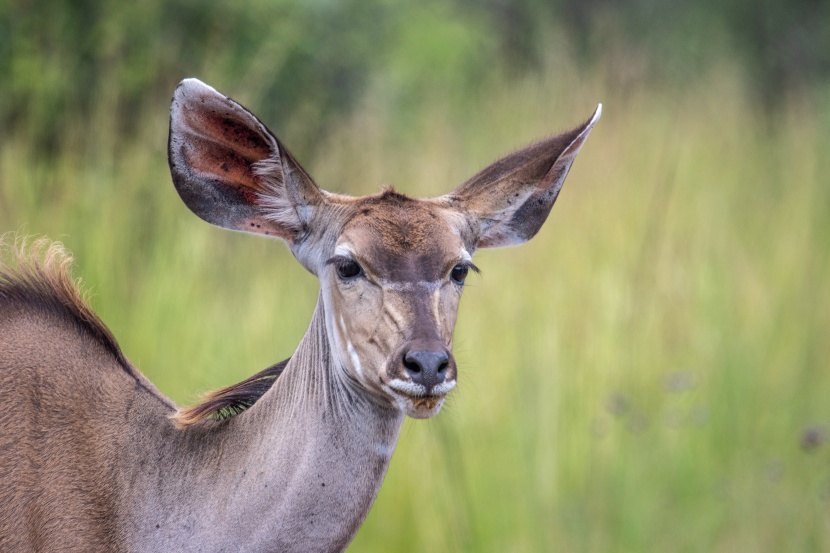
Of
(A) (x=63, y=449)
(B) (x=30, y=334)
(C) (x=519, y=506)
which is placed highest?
(B) (x=30, y=334)

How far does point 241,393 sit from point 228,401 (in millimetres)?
65

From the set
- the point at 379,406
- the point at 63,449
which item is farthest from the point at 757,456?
the point at 63,449

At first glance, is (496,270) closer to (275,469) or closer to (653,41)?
(275,469)

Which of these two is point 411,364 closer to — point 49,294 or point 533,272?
point 49,294

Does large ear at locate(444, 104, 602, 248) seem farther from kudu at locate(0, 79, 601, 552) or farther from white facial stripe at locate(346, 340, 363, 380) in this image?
white facial stripe at locate(346, 340, 363, 380)

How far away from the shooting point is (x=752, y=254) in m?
9.08

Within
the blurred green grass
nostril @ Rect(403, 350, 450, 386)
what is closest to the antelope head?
nostril @ Rect(403, 350, 450, 386)

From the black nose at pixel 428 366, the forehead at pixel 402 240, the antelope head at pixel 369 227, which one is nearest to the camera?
the black nose at pixel 428 366

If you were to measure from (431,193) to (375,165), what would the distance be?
1.99ft

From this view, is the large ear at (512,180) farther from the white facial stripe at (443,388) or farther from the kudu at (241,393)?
the white facial stripe at (443,388)

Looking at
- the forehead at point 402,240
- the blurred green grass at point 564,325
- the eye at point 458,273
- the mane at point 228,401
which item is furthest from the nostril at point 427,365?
the blurred green grass at point 564,325

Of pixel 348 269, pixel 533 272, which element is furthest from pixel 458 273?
pixel 533 272

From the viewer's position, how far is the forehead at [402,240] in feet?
12.1

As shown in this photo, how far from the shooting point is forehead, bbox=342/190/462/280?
369 cm
